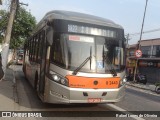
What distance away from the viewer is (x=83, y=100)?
9.41 m

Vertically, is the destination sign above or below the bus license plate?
above

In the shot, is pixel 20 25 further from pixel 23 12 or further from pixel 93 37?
pixel 93 37

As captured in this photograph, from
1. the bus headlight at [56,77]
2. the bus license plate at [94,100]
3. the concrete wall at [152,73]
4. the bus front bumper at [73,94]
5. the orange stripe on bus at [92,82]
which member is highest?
the bus headlight at [56,77]

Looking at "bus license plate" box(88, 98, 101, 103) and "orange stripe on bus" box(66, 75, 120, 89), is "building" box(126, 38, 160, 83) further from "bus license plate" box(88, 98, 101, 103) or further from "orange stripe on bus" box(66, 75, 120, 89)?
"bus license plate" box(88, 98, 101, 103)

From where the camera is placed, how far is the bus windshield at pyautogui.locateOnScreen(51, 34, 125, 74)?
31.0 feet

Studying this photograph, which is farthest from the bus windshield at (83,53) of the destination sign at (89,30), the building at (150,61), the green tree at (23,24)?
the green tree at (23,24)

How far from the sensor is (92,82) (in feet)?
31.0

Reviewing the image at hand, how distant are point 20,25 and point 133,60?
63.7 feet

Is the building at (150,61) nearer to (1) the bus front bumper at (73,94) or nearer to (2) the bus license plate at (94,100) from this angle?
(1) the bus front bumper at (73,94)

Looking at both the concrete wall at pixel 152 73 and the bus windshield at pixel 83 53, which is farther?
the concrete wall at pixel 152 73

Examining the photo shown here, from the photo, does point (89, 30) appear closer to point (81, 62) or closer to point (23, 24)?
point (81, 62)

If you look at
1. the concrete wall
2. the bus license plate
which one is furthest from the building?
the bus license plate

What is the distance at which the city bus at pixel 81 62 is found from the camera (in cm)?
930

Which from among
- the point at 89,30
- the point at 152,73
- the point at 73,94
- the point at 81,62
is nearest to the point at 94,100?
the point at 73,94
